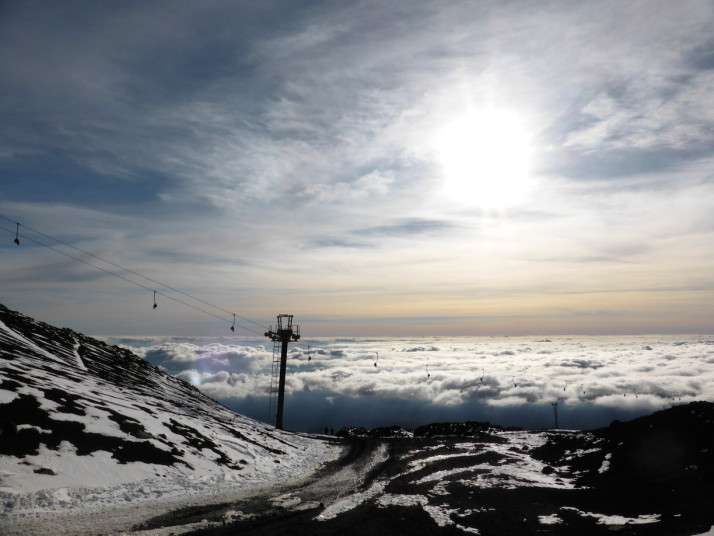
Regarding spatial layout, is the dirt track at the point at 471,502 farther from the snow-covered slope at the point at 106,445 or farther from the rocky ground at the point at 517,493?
the snow-covered slope at the point at 106,445

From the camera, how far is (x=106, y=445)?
25812 millimetres

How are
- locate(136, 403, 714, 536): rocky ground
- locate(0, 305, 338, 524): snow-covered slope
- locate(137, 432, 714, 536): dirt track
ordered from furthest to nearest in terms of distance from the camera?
locate(0, 305, 338, 524): snow-covered slope, locate(136, 403, 714, 536): rocky ground, locate(137, 432, 714, 536): dirt track

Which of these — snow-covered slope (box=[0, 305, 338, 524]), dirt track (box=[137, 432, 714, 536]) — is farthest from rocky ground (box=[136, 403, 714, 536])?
snow-covered slope (box=[0, 305, 338, 524])

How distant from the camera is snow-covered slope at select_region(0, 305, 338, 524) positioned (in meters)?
19.7

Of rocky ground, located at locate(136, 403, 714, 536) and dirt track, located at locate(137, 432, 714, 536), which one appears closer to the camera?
dirt track, located at locate(137, 432, 714, 536)

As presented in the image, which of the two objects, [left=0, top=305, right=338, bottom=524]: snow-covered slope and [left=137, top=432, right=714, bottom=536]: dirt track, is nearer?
[left=137, top=432, right=714, bottom=536]: dirt track

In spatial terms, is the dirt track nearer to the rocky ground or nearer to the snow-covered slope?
the rocky ground

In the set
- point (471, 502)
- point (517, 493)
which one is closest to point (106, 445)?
point (471, 502)

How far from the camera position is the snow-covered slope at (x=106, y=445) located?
19.7 m

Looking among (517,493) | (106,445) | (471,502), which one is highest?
(106,445)

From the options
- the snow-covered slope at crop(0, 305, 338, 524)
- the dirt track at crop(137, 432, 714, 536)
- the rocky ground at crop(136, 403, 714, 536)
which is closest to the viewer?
the dirt track at crop(137, 432, 714, 536)

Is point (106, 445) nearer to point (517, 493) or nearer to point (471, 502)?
point (471, 502)

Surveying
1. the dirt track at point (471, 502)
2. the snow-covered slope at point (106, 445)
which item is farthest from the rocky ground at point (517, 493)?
the snow-covered slope at point (106, 445)

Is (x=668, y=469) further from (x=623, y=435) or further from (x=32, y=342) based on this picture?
(x=32, y=342)
